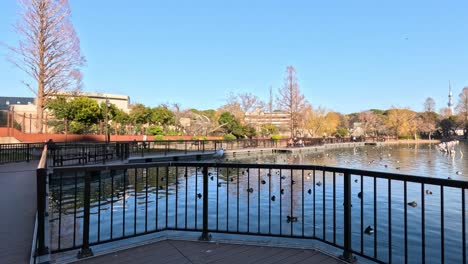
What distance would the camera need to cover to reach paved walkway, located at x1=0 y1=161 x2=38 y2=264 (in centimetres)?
333

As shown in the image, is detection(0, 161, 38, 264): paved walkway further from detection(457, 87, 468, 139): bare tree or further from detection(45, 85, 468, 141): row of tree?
detection(457, 87, 468, 139): bare tree

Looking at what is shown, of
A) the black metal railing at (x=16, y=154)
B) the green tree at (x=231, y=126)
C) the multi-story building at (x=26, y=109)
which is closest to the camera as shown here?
the black metal railing at (x=16, y=154)

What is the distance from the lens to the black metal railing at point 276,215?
123 inches

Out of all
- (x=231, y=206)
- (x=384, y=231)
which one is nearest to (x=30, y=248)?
(x=231, y=206)

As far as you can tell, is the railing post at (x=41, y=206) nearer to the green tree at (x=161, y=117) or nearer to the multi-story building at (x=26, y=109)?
the multi-story building at (x=26, y=109)

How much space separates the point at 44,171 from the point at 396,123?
232 ft

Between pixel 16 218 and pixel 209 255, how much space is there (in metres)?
3.55

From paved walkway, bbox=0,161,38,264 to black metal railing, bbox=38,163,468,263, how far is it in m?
0.39

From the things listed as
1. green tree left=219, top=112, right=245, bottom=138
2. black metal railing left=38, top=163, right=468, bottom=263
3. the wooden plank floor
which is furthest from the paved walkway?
green tree left=219, top=112, right=245, bottom=138

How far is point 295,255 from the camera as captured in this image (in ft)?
9.98

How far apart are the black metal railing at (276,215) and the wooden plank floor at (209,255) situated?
22cm

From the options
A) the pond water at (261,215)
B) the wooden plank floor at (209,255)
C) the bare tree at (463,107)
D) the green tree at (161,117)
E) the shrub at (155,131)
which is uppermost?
the bare tree at (463,107)

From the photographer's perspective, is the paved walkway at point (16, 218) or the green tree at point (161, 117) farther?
the green tree at point (161, 117)

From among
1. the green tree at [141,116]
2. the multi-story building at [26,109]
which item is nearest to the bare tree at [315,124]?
the green tree at [141,116]
